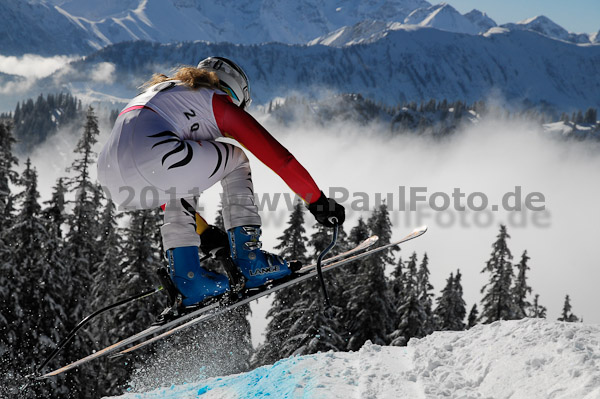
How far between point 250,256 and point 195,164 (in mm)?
1226

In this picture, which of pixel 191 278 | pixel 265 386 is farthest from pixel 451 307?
pixel 191 278

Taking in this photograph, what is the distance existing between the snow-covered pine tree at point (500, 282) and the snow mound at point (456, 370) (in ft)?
83.2

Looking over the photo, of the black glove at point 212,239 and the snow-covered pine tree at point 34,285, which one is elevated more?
the black glove at point 212,239

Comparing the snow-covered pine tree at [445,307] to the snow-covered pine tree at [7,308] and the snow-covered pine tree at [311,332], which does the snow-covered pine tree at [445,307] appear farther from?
the snow-covered pine tree at [7,308]

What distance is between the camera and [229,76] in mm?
5328

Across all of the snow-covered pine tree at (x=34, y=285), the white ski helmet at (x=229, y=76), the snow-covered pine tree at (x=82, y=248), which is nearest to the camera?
the white ski helmet at (x=229, y=76)

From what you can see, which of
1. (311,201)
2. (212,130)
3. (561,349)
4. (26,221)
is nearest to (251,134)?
(212,130)

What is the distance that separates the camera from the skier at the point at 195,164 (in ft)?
16.0

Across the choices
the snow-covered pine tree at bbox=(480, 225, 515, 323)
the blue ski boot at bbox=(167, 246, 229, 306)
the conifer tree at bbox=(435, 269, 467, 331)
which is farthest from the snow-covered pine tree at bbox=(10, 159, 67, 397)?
the conifer tree at bbox=(435, 269, 467, 331)

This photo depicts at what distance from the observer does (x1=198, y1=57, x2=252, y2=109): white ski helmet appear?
529 centimetres

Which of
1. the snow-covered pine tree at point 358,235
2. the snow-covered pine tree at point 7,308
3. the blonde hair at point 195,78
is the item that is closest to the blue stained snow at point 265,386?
the blonde hair at point 195,78

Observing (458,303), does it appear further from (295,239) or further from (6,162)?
(6,162)

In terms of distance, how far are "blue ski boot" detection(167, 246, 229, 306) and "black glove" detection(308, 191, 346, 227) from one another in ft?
4.16

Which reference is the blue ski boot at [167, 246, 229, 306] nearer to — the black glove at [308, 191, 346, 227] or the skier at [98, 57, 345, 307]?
the skier at [98, 57, 345, 307]
